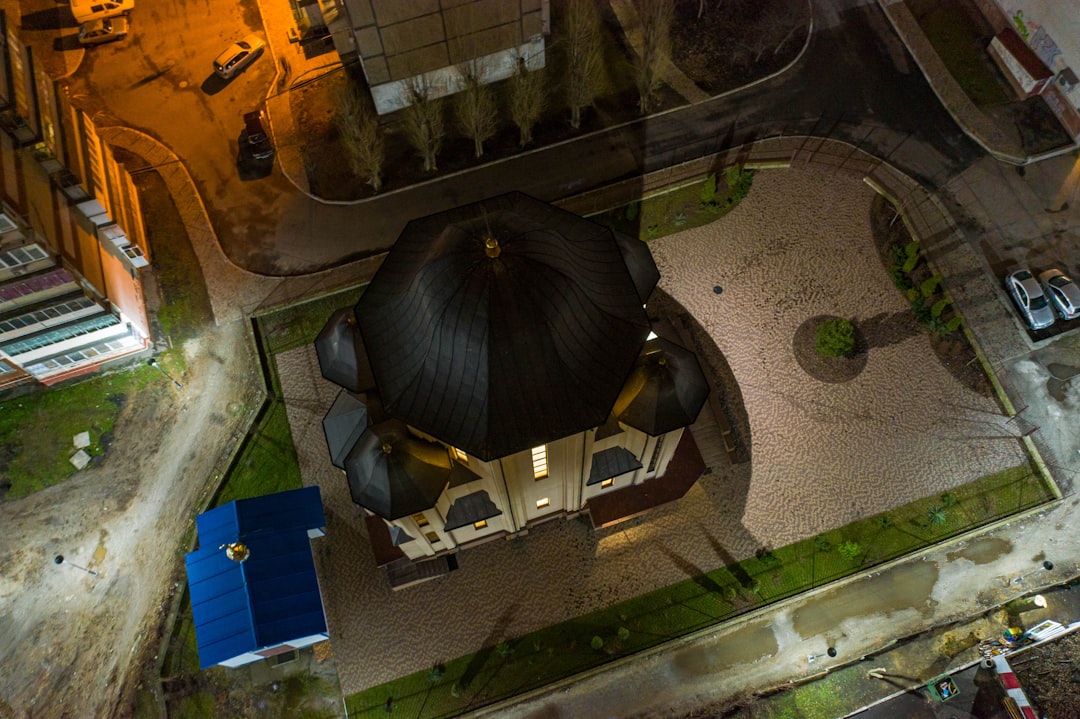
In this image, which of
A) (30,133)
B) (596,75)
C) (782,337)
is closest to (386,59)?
(596,75)

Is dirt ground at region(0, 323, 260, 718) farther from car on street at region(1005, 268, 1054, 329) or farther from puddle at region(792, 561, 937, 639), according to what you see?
car on street at region(1005, 268, 1054, 329)

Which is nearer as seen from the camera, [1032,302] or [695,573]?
[695,573]

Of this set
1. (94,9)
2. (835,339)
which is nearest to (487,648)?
(835,339)

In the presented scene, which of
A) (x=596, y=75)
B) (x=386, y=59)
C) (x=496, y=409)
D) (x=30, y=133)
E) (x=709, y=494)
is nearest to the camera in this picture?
(x=496, y=409)

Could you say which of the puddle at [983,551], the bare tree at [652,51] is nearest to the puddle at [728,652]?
the puddle at [983,551]

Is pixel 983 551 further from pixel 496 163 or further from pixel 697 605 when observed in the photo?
pixel 496 163

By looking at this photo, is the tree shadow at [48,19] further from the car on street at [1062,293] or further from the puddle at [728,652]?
the car on street at [1062,293]

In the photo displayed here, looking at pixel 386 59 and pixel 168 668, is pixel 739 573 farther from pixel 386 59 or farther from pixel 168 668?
pixel 386 59
